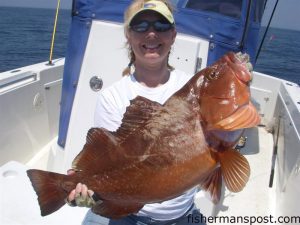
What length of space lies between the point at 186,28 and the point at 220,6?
0.63 metres

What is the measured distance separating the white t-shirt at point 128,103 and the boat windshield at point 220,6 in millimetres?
1996

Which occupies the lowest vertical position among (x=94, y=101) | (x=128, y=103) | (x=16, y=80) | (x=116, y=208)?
(x=16, y=80)

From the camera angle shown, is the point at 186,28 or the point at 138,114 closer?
the point at 138,114

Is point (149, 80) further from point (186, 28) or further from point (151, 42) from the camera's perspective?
point (186, 28)

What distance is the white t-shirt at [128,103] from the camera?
2.22m

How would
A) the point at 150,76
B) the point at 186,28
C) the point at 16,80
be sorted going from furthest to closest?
the point at 16,80 < the point at 186,28 < the point at 150,76

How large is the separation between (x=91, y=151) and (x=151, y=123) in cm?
37

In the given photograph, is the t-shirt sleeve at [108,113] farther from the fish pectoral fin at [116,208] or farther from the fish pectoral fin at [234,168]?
the fish pectoral fin at [234,168]

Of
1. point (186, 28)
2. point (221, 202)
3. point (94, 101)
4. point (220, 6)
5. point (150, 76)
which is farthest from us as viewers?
point (221, 202)

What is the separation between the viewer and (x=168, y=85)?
7.52 ft

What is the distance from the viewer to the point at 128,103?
2.23 m

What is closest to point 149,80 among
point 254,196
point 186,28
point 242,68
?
point 242,68

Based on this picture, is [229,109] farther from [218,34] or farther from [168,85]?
[218,34]

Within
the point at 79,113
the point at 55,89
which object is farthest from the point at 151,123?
the point at 55,89
